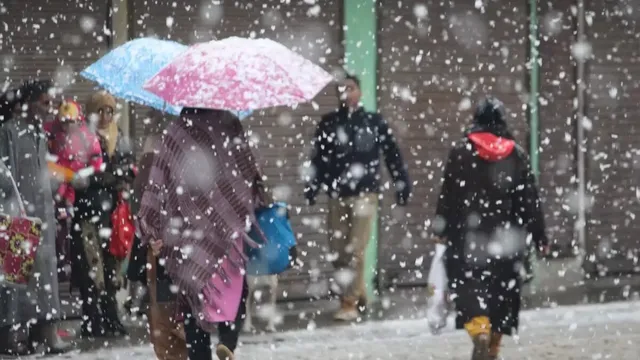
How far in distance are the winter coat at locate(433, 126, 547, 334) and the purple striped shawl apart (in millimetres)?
2046

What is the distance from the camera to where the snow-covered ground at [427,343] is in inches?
395

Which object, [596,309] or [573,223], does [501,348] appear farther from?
[573,223]

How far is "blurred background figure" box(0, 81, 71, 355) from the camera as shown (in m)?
9.55

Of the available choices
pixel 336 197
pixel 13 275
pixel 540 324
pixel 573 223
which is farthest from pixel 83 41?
pixel 573 223

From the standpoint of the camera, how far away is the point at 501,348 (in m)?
10.3

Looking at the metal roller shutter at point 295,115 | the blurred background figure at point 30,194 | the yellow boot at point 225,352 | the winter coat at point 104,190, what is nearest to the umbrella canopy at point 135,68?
the blurred background figure at point 30,194

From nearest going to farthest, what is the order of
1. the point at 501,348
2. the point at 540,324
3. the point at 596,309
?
the point at 501,348, the point at 540,324, the point at 596,309

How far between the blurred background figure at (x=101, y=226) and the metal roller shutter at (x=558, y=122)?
5011 mm

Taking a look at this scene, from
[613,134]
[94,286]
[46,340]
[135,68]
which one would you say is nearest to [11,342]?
[46,340]

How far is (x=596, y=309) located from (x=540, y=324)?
107 cm

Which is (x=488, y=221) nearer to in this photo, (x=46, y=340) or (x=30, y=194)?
(x=30, y=194)

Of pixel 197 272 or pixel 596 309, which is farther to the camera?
pixel 596 309

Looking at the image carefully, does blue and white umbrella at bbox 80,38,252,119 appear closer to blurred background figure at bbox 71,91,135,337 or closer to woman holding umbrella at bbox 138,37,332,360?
woman holding umbrella at bbox 138,37,332,360

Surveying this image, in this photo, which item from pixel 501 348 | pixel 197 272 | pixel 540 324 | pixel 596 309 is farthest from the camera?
pixel 596 309
